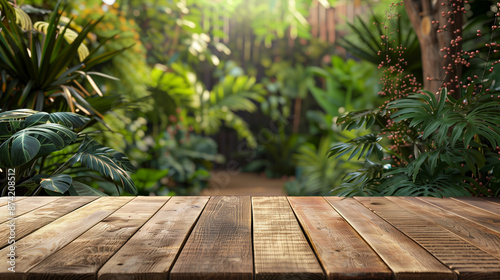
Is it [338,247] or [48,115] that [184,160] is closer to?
[48,115]

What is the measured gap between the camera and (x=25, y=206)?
3.96 ft

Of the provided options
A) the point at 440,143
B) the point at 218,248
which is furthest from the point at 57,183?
the point at 440,143

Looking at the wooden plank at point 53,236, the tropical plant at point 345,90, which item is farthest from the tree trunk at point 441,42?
the tropical plant at point 345,90

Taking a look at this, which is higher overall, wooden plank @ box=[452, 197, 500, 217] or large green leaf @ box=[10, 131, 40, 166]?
large green leaf @ box=[10, 131, 40, 166]

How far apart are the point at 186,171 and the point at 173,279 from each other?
11.5ft

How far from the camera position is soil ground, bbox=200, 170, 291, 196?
14.5 feet

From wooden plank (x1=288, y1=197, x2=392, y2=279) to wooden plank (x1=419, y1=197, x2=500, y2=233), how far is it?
331 mm

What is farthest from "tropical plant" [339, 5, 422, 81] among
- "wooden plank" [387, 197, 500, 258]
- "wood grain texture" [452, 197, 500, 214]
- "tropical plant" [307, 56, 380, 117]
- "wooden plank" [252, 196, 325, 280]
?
"tropical plant" [307, 56, 380, 117]

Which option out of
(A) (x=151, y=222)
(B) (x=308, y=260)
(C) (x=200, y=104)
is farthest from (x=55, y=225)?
(C) (x=200, y=104)

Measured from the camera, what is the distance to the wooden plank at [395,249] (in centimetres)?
66

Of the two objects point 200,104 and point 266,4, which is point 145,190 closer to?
point 200,104

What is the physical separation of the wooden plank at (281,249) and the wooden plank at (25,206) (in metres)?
0.63

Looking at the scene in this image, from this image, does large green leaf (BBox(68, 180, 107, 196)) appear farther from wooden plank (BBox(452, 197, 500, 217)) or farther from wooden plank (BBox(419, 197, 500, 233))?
Result: wooden plank (BBox(452, 197, 500, 217))

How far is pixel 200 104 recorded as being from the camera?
4.68 m
